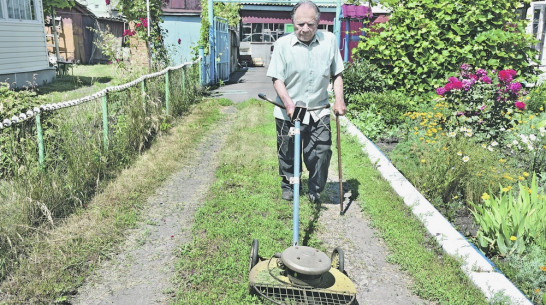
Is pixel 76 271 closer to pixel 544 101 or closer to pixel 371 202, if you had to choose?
pixel 371 202

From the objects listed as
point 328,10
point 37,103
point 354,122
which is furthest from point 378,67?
point 328,10

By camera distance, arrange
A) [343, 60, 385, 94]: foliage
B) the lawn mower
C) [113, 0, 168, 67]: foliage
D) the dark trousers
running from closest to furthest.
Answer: the lawn mower, the dark trousers, [343, 60, 385, 94]: foliage, [113, 0, 168, 67]: foliage

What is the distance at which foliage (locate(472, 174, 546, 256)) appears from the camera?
3703 mm

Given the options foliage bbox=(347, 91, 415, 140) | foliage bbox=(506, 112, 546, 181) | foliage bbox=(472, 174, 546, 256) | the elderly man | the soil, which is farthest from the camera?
foliage bbox=(347, 91, 415, 140)

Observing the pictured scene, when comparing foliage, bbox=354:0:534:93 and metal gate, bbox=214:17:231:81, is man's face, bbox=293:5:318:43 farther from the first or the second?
metal gate, bbox=214:17:231:81

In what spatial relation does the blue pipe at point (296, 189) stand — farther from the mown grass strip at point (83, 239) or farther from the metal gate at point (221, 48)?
the metal gate at point (221, 48)

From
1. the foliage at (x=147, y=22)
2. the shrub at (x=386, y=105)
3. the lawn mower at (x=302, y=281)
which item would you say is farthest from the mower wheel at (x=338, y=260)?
the foliage at (x=147, y=22)

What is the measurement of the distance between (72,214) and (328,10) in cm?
2731

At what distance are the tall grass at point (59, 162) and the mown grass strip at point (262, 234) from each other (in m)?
1.30

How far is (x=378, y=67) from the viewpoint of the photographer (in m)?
9.57

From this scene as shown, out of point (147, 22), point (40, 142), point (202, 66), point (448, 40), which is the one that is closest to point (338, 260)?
point (40, 142)

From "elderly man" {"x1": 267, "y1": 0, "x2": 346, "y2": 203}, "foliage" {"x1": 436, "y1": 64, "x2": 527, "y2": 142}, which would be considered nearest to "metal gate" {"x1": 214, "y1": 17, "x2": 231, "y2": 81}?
"foliage" {"x1": 436, "y1": 64, "x2": 527, "y2": 142}

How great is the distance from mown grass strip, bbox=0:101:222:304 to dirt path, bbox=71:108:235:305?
0.37ft

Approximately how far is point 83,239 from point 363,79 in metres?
6.73
